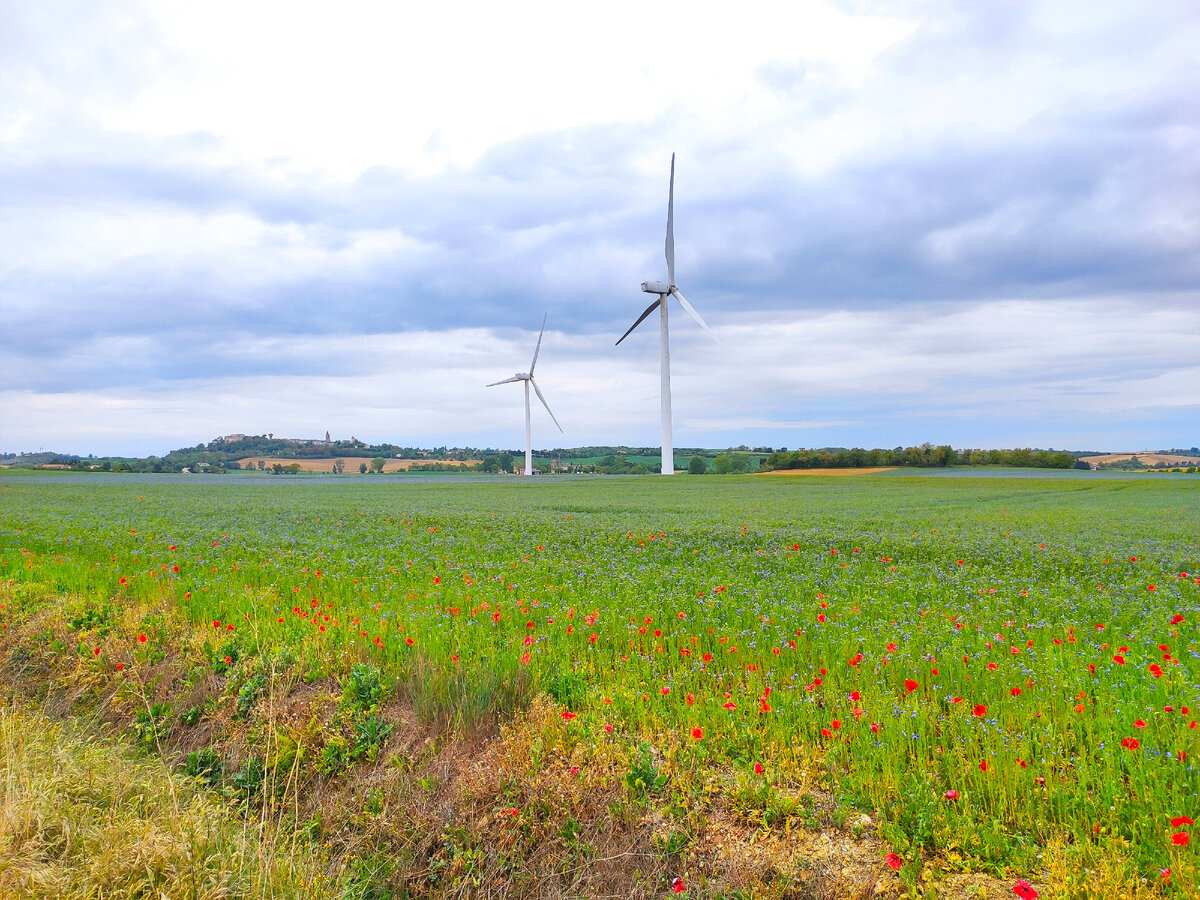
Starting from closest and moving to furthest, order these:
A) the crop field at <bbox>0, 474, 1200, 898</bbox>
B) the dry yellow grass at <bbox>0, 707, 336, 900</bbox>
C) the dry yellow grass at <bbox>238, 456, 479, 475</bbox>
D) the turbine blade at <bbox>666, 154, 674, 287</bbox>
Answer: the dry yellow grass at <bbox>0, 707, 336, 900</bbox>
the crop field at <bbox>0, 474, 1200, 898</bbox>
the turbine blade at <bbox>666, 154, 674, 287</bbox>
the dry yellow grass at <bbox>238, 456, 479, 475</bbox>

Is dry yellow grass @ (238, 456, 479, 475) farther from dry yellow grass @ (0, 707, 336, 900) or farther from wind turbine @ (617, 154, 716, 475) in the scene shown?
dry yellow grass @ (0, 707, 336, 900)

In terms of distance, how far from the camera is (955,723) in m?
6.46

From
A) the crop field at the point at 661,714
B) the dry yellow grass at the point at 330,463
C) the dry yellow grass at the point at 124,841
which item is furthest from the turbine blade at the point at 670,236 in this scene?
the dry yellow grass at the point at 330,463

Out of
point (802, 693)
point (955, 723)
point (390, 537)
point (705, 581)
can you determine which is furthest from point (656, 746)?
point (390, 537)

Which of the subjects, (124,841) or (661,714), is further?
(661,714)

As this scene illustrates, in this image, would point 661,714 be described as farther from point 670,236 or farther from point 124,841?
point 670,236

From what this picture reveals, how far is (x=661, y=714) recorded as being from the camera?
22.6 ft

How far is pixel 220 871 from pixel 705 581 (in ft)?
32.3

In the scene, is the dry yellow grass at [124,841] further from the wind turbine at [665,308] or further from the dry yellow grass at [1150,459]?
the dry yellow grass at [1150,459]

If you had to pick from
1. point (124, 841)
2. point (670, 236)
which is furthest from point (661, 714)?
point (670, 236)

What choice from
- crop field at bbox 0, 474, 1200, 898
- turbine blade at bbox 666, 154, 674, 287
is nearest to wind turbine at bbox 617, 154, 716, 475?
turbine blade at bbox 666, 154, 674, 287

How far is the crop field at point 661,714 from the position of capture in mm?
5105

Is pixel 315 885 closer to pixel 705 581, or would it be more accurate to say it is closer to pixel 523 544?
pixel 705 581

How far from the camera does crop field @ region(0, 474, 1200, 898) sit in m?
5.11
